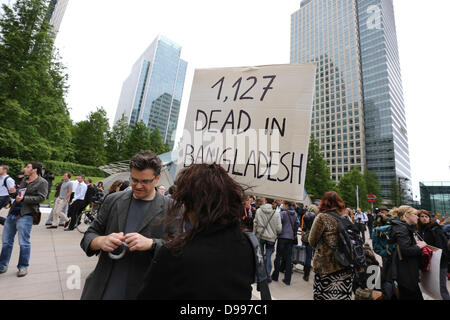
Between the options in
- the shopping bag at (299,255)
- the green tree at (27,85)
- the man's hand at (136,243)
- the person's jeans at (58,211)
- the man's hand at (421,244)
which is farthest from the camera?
the green tree at (27,85)

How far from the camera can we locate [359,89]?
81688mm

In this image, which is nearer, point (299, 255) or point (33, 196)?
point (33, 196)

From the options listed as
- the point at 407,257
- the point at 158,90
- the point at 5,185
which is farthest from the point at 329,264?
the point at 158,90

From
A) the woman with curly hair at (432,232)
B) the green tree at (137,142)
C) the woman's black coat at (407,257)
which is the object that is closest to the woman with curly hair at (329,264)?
the woman's black coat at (407,257)

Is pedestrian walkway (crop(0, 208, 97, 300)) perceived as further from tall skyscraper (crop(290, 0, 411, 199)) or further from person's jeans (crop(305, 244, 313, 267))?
tall skyscraper (crop(290, 0, 411, 199))

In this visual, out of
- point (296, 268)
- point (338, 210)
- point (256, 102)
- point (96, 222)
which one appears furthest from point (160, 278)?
point (296, 268)

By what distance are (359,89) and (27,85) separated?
96934 mm

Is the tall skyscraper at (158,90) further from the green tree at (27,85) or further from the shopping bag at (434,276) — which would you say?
the shopping bag at (434,276)

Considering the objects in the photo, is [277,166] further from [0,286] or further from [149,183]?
[0,286]

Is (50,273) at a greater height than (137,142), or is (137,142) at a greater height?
(137,142)

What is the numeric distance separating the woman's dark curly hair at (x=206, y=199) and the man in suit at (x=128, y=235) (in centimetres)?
34

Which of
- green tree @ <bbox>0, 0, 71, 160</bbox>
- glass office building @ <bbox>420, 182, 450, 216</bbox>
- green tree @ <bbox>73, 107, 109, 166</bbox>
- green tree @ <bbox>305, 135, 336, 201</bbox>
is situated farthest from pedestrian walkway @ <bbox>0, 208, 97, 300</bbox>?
glass office building @ <bbox>420, 182, 450, 216</bbox>

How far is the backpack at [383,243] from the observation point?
3215 millimetres

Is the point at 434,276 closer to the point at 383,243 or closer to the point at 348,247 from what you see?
the point at 383,243
